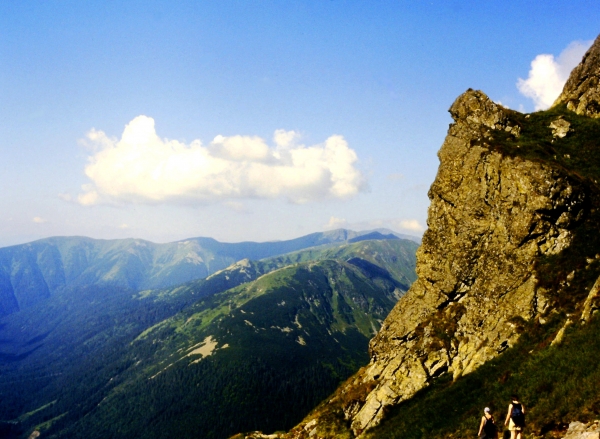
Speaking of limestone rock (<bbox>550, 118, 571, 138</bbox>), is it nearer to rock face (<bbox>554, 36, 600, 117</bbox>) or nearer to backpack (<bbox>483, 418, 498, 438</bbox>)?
rock face (<bbox>554, 36, 600, 117</bbox>)

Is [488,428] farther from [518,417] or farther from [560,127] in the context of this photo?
[560,127]

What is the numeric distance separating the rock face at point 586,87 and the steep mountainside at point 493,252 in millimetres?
247

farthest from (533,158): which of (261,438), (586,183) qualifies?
(261,438)

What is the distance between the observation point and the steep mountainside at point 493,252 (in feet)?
136

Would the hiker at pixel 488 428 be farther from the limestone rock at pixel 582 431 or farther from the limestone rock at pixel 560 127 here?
the limestone rock at pixel 560 127

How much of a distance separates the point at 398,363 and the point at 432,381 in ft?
22.9

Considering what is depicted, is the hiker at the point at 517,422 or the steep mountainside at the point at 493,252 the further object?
the steep mountainside at the point at 493,252

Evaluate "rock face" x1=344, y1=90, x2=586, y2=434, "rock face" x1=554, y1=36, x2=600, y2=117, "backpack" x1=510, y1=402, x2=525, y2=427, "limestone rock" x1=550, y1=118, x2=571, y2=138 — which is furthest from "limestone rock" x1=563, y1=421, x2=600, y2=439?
"rock face" x1=554, y1=36, x2=600, y2=117

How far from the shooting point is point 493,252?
49625mm

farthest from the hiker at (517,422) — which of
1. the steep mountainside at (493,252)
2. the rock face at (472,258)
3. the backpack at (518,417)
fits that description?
the rock face at (472,258)

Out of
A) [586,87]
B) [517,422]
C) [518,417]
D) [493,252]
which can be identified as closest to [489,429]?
[517,422]

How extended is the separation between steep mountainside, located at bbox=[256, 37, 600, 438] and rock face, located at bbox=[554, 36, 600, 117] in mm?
247

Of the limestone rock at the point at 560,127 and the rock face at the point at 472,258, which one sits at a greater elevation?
the limestone rock at the point at 560,127

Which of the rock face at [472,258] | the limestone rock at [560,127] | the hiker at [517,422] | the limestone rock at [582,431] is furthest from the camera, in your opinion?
the limestone rock at [560,127]
